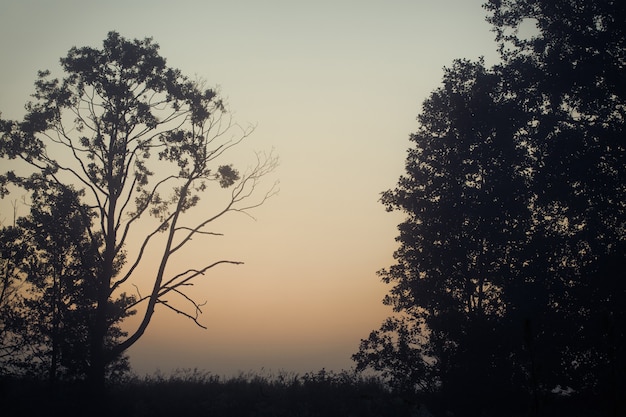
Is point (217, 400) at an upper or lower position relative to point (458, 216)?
lower

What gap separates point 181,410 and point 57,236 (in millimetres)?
12922

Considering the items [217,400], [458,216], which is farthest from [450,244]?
[217,400]

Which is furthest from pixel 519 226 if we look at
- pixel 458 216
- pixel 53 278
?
pixel 53 278

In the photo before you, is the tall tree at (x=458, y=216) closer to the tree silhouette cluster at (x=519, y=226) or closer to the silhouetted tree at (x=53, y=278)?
the tree silhouette cluster at (x=519, y=226)

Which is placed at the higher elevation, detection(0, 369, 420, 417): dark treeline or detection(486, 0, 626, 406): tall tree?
detection(486, 0, 626, 406): tall tree

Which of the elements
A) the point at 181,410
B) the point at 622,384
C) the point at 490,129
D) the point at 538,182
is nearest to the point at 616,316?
the point at 622,384

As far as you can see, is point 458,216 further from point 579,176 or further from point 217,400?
point 217,400

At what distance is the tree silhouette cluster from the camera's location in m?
19.0

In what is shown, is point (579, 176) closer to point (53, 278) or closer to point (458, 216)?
point (458, 216)

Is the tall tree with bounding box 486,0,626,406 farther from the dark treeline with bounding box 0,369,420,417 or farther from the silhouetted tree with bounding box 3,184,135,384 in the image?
the silhouetted tree with bounding box 3,184,135,384

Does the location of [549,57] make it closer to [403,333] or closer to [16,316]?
[403,333]

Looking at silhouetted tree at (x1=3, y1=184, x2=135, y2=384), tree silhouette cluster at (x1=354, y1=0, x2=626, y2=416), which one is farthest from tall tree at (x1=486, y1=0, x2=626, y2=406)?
silhouetted tree at (x1=3, y1=184, x2=135, y2=384)

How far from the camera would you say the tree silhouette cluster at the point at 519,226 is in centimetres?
1905

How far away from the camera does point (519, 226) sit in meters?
22.5
